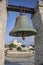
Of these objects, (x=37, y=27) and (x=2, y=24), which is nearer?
(x=2, y=24)

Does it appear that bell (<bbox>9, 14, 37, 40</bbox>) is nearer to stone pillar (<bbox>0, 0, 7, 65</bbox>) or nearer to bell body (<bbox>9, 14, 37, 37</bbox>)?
bell body (<bbox>9, 14, 37, 37</bbox>)

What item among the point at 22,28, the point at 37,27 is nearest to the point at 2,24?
the point at 22,28

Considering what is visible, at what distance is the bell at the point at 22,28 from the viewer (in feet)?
17.7

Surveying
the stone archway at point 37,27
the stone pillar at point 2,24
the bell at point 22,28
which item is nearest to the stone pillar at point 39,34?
the stone archway at point 37,27

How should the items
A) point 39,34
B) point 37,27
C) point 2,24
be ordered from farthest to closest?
point 37,27, point 39,34, point 2,24

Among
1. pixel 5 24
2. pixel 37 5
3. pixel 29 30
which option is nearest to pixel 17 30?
pixel 29 30

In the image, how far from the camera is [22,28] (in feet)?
17.6

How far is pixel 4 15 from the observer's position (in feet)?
19.5

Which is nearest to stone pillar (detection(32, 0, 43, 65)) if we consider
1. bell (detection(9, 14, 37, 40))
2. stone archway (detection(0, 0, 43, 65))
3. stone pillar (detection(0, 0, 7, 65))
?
stone archway (detection(0, 0, 43, 65))

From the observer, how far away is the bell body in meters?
5.39

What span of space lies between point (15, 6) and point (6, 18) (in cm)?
40

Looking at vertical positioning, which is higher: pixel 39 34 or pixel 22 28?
pixel 22 28

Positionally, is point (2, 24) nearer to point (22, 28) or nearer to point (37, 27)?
point (22, 28)

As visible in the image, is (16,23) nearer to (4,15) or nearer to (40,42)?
(4,15)
